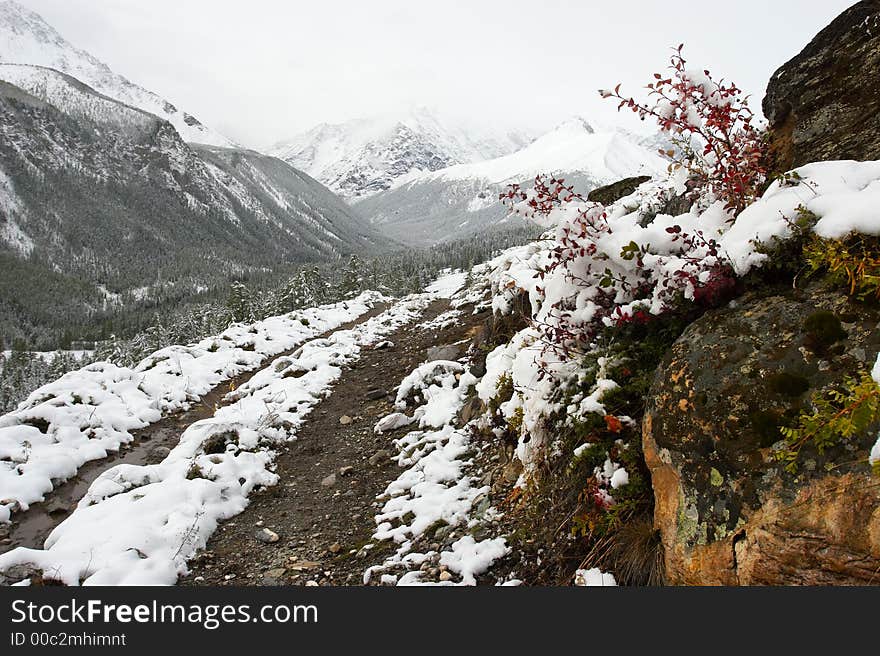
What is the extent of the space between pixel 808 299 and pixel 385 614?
11.2ft

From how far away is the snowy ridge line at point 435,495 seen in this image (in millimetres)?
4215

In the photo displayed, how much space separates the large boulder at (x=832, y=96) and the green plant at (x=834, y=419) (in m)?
2.75

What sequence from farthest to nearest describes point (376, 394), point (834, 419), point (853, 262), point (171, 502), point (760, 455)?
point (376, 394)
point (171, 502)
point (853, 262)
point (760, 455)
point (834, 419)

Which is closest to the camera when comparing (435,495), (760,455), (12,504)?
(760,455)

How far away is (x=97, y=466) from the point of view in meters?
8.23

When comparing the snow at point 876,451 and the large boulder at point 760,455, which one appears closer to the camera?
the snow at point 876,451

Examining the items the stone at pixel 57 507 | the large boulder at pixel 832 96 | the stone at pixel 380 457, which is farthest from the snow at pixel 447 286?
the large boulder at pixel 832 96

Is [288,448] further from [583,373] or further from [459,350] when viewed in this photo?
[583,373]

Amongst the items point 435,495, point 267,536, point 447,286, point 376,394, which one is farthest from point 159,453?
point 447,286

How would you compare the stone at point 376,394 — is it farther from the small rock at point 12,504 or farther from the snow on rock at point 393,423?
the small rock at point 12,504

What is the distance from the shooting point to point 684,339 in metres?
Result: 3.43

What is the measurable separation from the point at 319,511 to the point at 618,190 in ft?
26.9

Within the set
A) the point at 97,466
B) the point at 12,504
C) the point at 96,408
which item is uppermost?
the point at 96,408

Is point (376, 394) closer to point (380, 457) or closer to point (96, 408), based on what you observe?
point (380, 457)
